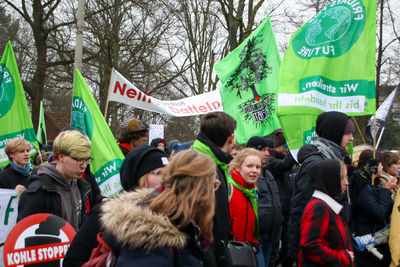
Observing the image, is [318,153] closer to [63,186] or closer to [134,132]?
[134,132]

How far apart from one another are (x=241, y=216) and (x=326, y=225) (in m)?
1.09

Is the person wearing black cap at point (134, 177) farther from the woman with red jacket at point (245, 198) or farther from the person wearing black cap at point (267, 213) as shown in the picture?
the person wearing black cap at point (267, 213)

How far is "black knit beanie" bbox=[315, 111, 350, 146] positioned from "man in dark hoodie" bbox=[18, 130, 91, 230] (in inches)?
84.8

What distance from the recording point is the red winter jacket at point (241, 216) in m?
3.89

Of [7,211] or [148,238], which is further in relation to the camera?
[7,211]

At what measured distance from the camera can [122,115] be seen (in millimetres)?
24969

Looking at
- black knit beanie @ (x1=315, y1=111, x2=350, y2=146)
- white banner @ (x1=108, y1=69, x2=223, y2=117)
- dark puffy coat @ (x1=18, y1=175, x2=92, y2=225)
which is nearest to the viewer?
dark puffy coat @ (x1=18, y1=175, x2=92, y2=225)

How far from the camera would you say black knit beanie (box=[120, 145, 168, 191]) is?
2.35 metres

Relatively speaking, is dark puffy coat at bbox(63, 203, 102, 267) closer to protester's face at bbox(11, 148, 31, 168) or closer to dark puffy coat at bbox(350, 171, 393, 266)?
protester's face at bbox(11, 148, 31, 168)

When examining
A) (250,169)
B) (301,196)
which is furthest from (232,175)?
(301,196)

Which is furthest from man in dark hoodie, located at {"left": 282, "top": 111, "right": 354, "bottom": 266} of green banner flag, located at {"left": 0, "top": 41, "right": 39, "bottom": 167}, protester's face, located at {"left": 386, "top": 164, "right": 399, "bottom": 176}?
green banner flag, located at {"left": 0, "top": 41, "right": 39, "bottom": 167}

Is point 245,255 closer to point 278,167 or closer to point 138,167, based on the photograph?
point 138,167

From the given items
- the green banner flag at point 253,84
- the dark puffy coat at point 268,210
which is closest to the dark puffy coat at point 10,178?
the dark puffy coat at point 268,210

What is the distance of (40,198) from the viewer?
2.82 meters
